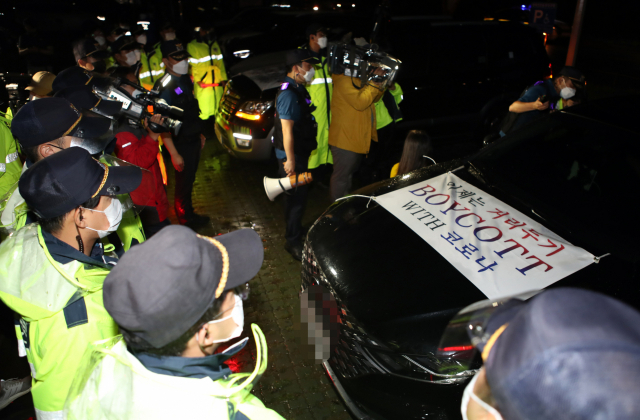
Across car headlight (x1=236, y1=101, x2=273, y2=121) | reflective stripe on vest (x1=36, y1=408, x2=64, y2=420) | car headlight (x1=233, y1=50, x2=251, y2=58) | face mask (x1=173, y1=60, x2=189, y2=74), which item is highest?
face mask (x1=173, y1=60, x2=189, y2=74)

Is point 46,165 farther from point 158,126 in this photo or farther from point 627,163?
point 627,163

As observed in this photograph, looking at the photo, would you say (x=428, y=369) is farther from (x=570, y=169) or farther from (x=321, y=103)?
(x=321, y=103)

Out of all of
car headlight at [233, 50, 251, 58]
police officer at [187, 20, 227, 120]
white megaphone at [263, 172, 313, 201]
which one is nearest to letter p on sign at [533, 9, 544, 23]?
car headlight at [233, 50, 251, 58]

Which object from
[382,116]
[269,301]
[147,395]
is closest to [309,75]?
[382,116]

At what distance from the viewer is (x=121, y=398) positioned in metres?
1.08

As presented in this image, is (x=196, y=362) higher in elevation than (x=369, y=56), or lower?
lower

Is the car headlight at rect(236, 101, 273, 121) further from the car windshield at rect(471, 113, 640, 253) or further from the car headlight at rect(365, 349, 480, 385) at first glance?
the car headlight at rect(365, 349, 480, 385)

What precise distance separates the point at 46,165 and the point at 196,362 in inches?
46.6

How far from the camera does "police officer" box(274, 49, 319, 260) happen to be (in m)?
3.74

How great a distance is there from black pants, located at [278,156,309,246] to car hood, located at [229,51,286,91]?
1.96 m

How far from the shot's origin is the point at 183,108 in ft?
13.8

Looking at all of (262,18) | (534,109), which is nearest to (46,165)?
(534,109)

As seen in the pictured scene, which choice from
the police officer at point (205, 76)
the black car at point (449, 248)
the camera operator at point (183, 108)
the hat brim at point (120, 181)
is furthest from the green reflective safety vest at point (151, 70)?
the hat brim at point (120, 181)

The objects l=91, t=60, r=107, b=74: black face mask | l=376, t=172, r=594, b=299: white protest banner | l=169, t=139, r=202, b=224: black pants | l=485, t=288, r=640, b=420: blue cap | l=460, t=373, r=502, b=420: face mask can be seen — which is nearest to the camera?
l=485, t=288, r=640, b=420: blue cap
